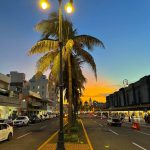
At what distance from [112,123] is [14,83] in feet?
187

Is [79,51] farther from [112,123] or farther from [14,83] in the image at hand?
[14,83]

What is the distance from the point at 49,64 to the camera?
2320 centimetres

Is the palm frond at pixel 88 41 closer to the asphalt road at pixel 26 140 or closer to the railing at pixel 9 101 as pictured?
the asphalt road at pixel 26 140

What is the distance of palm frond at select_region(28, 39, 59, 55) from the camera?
21.9m

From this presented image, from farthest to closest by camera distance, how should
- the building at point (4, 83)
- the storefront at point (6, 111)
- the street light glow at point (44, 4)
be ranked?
the building at point (4, 83)
the storefront at point (6, 111)
the street light glow at point (44, 4)

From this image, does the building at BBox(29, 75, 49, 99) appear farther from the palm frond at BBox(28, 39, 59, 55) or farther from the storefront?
the palm frond at BBox(28, 39, 59, 55)

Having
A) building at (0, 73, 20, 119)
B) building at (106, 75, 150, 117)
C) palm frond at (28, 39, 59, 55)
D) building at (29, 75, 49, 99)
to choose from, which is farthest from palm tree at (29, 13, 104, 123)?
building at (29, 75, 49, 99)

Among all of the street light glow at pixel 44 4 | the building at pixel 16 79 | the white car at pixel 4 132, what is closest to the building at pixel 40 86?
the building at pixel 16 79

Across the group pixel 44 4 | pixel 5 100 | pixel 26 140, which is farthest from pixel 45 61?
pixel 5 100

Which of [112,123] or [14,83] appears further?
[14,83]

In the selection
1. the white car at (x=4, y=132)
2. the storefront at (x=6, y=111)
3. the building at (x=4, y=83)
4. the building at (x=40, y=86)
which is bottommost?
the white car at (x=4, y=132)

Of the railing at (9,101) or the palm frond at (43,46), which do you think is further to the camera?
the railing at (9,101)

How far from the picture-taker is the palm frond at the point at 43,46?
862 inches

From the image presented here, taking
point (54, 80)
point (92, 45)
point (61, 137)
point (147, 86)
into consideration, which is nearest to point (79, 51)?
point (92, 45)
